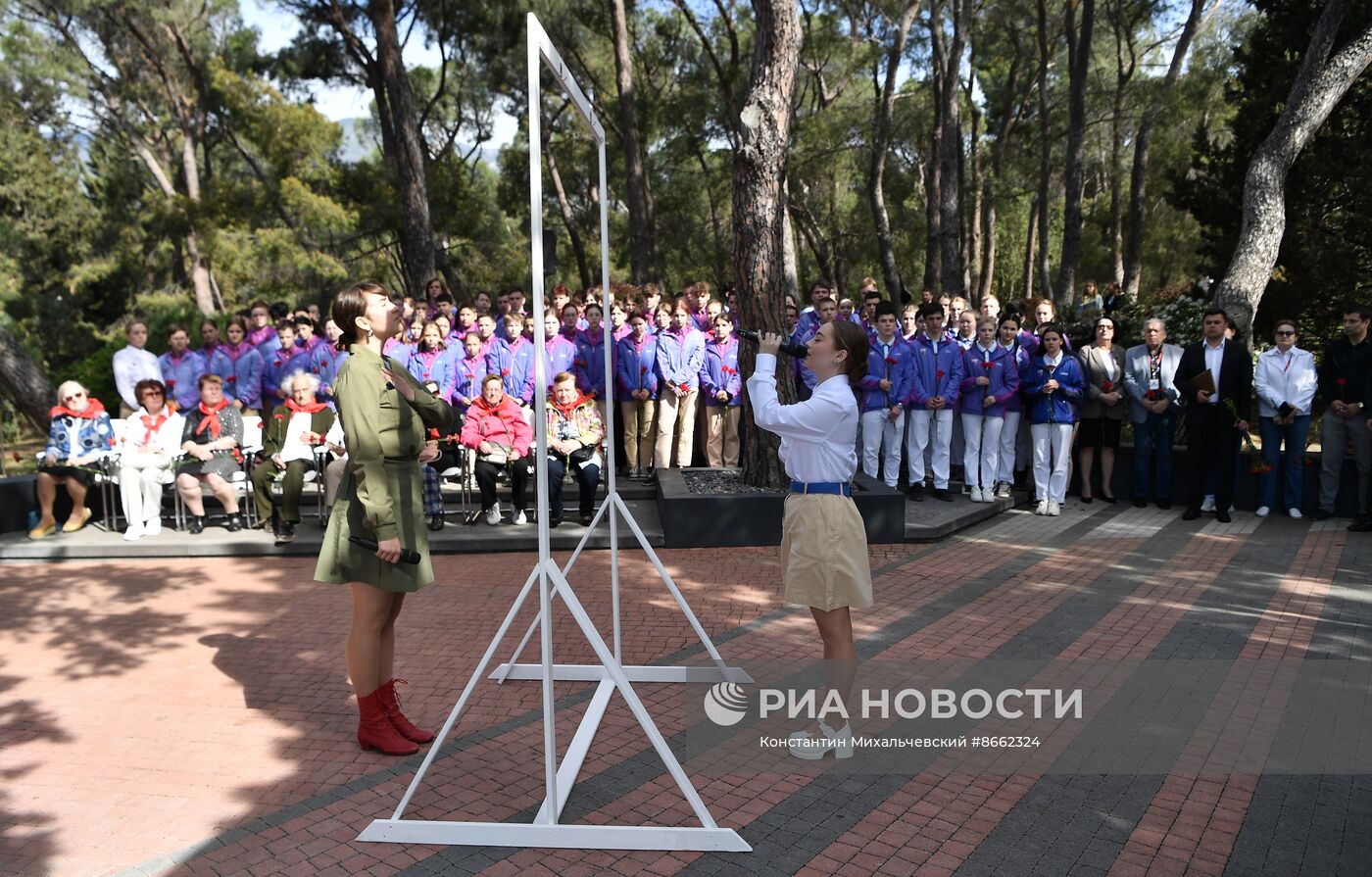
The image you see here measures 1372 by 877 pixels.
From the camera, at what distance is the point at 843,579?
173 inches

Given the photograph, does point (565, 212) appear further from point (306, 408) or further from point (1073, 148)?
point (306, 408)

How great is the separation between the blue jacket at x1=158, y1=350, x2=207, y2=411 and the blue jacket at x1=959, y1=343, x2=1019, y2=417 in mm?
8708

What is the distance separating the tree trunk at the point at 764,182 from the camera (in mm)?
9539

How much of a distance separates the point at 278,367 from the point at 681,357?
185 inches

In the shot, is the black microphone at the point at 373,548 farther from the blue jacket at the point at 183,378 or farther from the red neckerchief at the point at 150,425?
the blue jacket at the point at 183,378

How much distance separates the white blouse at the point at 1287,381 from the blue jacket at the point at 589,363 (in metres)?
6.99

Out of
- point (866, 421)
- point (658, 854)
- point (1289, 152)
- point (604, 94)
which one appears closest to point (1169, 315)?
point (1289, 152)

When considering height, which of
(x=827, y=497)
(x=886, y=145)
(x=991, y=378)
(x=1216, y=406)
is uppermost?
(x=886, y=145)

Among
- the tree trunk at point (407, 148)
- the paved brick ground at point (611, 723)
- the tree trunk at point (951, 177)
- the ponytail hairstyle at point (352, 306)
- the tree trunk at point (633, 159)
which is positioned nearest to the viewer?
the paved brick ground at point (611, 723)

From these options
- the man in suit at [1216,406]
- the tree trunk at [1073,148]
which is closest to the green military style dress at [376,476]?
the man in suit at [1216,406]

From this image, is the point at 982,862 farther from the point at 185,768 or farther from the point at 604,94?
the point at 604,94

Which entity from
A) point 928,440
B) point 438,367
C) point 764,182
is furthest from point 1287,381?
point 438,367

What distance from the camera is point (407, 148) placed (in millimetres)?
18453

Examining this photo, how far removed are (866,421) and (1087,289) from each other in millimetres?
9389
